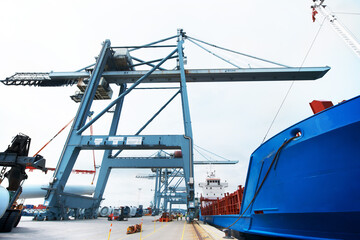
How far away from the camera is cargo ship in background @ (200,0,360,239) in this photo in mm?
2895

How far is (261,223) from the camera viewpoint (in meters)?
4.61

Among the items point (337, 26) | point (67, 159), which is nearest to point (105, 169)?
point (67, 159)

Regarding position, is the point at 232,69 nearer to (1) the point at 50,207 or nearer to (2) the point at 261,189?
(2) the point at 261,189

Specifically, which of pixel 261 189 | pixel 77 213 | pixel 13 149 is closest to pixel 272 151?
pixel 261 189

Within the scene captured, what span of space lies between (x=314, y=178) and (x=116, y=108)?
1851 cm

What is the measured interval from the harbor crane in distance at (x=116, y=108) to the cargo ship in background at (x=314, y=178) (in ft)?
26.8

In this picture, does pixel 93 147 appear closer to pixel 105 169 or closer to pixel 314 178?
pixel 105 169

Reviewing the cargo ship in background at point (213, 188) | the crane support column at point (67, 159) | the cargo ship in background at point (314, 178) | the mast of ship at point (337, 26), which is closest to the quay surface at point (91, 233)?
the cargo ship in background at point (314, 178)

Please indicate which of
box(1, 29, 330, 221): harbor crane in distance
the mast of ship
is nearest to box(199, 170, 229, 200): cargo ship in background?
box(1, 29, 330, 221): harbor crane in distance

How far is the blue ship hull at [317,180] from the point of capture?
2.88 metres

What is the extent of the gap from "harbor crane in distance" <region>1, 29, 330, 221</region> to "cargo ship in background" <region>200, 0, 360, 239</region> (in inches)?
321

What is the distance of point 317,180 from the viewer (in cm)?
327

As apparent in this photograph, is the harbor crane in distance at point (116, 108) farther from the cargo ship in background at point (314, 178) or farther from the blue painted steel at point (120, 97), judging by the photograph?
the cargo ship in background at point (314, 178)

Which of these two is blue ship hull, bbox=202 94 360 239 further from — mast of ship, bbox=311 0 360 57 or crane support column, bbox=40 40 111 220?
crane support column, bbox=40 40 111 220
